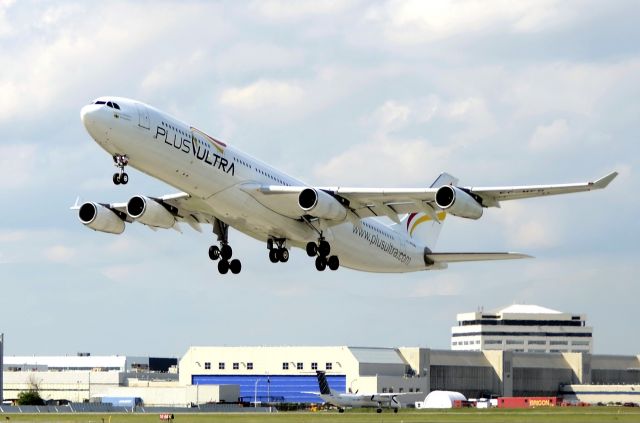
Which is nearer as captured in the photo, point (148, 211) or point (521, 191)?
point (521, 191)

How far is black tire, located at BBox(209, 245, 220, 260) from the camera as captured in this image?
73375 millimetres

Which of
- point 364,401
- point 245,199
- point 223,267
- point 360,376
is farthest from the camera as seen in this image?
point 360,376

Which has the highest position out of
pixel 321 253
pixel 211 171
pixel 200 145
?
pixel 200 145

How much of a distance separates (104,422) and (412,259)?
23559mm

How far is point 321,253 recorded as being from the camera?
2753 inches

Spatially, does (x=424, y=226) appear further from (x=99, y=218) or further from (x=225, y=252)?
(x=99, y=218)

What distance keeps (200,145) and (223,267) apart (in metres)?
13.3

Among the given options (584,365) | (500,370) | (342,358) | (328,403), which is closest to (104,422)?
(328,403)

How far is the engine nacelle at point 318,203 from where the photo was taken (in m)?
65.6

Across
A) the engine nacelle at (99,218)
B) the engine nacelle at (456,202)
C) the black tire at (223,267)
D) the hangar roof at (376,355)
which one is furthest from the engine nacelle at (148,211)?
the hangar roof at (376,355)

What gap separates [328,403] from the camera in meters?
113

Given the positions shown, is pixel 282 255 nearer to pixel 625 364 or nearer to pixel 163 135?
pixel 163 135

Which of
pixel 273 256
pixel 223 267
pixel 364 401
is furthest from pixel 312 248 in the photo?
pixel 364 401

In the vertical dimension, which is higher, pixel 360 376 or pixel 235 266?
pixel 235 266
